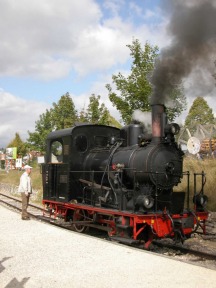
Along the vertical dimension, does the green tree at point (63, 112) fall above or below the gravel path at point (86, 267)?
above

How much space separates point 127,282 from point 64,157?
17.5ft

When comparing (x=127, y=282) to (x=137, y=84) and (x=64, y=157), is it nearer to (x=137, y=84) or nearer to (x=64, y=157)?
(x=64, y=157)

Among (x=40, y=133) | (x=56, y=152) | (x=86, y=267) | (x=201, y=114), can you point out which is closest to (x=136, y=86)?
(x=56, y=152)

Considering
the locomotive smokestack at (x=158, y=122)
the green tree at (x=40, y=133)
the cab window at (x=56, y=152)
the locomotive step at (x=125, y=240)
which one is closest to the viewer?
the locomotive step at (x=125, y=240)

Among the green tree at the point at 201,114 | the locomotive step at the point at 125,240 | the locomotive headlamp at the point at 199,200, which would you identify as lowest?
the locomotive step at the point at 125,240

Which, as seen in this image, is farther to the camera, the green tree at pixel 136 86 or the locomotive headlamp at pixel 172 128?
the green tree at pixel 136 86

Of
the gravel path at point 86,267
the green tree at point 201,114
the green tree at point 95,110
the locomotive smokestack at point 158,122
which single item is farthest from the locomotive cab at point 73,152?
the green tree at point 201,114

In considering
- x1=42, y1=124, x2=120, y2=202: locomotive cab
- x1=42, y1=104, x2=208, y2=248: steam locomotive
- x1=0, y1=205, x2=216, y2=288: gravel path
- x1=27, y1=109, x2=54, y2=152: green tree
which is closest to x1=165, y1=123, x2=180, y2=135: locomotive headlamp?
x1=42, y1=104, x2=208, y2=248: steam locomotive

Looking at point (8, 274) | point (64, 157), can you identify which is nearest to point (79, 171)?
point (64, 157)

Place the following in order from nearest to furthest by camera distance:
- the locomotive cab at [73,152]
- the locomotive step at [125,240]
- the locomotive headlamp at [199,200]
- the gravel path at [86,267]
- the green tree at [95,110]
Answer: the gravel path at [86,267] < the locomotive step at [125,240] < the locomotive headlamp at [199,200] < the locomotive cab at [73,152] < the green tree at [95,110]

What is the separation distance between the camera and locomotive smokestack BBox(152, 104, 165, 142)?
759 centimetres

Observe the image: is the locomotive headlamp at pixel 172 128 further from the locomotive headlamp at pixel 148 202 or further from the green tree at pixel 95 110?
the green tree at pixel 95 110

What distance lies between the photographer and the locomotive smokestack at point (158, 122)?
24.9ft

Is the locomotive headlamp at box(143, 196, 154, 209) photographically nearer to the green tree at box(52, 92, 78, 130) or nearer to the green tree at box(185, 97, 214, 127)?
the green tree at box(52, 92, 78, 130)
